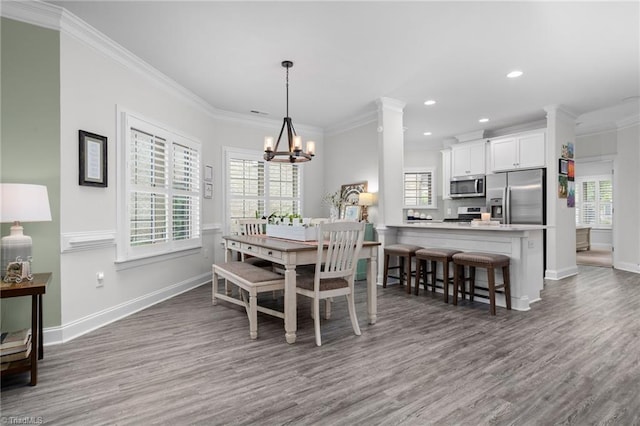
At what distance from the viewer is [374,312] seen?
3307 mm

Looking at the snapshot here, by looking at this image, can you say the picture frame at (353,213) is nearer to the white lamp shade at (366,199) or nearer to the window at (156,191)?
the white lamp shade at (366,199)

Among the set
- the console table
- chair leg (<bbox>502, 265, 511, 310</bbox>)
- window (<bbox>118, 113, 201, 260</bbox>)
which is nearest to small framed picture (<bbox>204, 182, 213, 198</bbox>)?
window (<bbox>118, 113, 201, 260</bbox>)

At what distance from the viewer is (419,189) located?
820 cm

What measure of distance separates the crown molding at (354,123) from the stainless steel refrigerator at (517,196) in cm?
275

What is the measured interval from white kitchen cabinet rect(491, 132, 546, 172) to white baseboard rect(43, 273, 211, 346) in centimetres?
582

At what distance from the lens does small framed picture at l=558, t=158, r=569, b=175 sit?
5.50 metres

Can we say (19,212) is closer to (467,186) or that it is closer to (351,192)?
(351,192)

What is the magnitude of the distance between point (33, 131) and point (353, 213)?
419 cm

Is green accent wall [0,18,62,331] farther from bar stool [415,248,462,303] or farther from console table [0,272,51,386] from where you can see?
bar stool [415,248,462,303]

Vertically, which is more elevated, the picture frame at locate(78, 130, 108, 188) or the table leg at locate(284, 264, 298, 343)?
the picture frame at locate(78, 130, 108, 188)

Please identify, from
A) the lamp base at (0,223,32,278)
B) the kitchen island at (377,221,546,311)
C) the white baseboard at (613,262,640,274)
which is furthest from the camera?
the white baseboard at (613,262,640,274)

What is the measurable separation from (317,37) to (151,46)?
1.69 metres

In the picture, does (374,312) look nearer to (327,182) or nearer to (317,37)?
(317,37)

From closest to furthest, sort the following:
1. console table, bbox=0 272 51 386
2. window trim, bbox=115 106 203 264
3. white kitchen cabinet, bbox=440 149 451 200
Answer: console table, bbox=0 272 51 386
window trim, bbox=115 106 203 264
white kitchen cabinet, bbox=440 149 451 200
